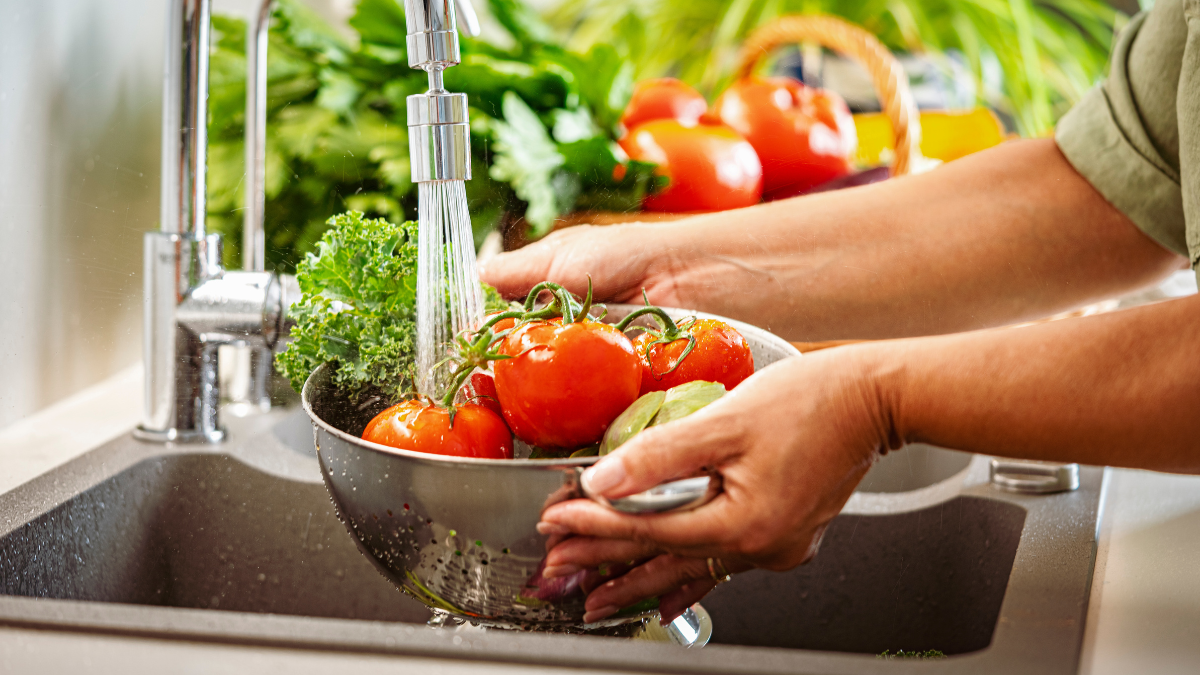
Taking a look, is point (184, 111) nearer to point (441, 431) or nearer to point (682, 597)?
point (441, 431)

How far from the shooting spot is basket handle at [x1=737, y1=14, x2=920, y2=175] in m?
0.99

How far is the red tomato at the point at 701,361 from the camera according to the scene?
515 mm

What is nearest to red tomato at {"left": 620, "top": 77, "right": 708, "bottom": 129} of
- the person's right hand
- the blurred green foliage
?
the blurred green foliage

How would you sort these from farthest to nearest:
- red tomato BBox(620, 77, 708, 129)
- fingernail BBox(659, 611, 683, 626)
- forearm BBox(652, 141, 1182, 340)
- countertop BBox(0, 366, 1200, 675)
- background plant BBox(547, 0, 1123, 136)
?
1. background plant BBox(547, 0, 1123, 136)
2. red tomato BBox(620, 77, 708, 129)
3. forearm BBox(652, 141, 1182, 340)
4. fingernail BBox(659, 611, 683, 626)
5. countertop BBox(0, 366, 1200, 675)

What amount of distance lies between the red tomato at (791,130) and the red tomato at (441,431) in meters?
0.22

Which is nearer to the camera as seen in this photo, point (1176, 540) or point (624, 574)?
point (624, 574)

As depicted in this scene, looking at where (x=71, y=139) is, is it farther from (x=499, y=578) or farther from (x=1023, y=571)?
(x=1023, y=571)

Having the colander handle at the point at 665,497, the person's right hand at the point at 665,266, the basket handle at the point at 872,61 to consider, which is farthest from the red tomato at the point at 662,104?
the colander handle at the point at 665,497

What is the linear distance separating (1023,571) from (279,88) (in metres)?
0.60

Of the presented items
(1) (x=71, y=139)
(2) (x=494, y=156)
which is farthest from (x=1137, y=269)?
(1) (x=71, y=139)

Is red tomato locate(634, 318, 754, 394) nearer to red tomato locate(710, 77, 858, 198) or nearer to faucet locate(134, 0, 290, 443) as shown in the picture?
red tomato locate(710, 77, 858, 198)

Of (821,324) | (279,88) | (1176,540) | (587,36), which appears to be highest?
(587,36)

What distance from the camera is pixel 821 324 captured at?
63 cm

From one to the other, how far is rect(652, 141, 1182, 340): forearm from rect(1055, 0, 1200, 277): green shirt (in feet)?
0.05
